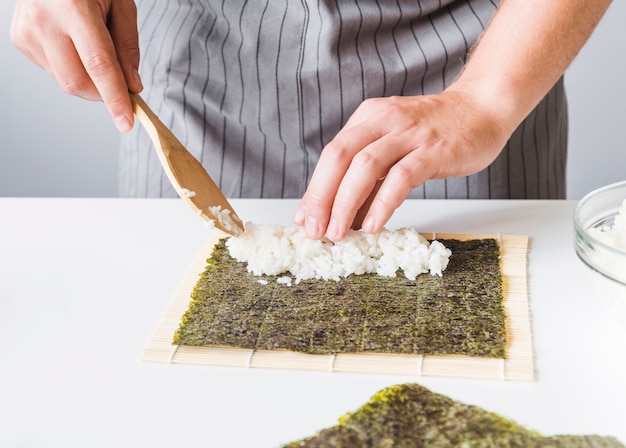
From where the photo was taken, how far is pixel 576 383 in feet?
2.91

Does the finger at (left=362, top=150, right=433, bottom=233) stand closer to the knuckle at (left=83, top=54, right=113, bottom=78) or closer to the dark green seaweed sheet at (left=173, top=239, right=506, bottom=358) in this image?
the dark green seaweed sheet at (left=173, top=239, right=506, bottom=358)

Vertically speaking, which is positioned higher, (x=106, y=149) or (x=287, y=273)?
(x=287, y=273)

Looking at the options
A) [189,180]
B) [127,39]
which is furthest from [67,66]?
[189,180]

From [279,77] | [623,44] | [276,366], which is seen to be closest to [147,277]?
[276,366]

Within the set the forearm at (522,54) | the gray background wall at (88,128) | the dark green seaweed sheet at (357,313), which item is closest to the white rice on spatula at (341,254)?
the dark green seaweed sheet at (357,313)

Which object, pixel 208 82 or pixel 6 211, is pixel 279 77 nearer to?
pixel 208 82

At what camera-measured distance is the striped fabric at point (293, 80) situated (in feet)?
4.86

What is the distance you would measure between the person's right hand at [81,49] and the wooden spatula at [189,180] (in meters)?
0.05

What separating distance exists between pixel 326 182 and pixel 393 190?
10 cm

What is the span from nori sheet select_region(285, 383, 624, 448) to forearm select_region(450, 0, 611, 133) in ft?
1.88

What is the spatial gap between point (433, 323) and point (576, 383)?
0.19 m

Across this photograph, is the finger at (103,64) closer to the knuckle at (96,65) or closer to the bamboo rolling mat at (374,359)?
the knuckle at (96,65)

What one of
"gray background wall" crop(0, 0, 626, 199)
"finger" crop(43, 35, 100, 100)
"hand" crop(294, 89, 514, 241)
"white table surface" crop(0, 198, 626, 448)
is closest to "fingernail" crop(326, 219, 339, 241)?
"hand" crop(294, 89, 514, 241)

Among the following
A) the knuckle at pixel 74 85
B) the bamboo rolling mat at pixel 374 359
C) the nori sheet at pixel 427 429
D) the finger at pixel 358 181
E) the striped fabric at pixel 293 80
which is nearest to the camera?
the nori sheet at pixel 427 429
